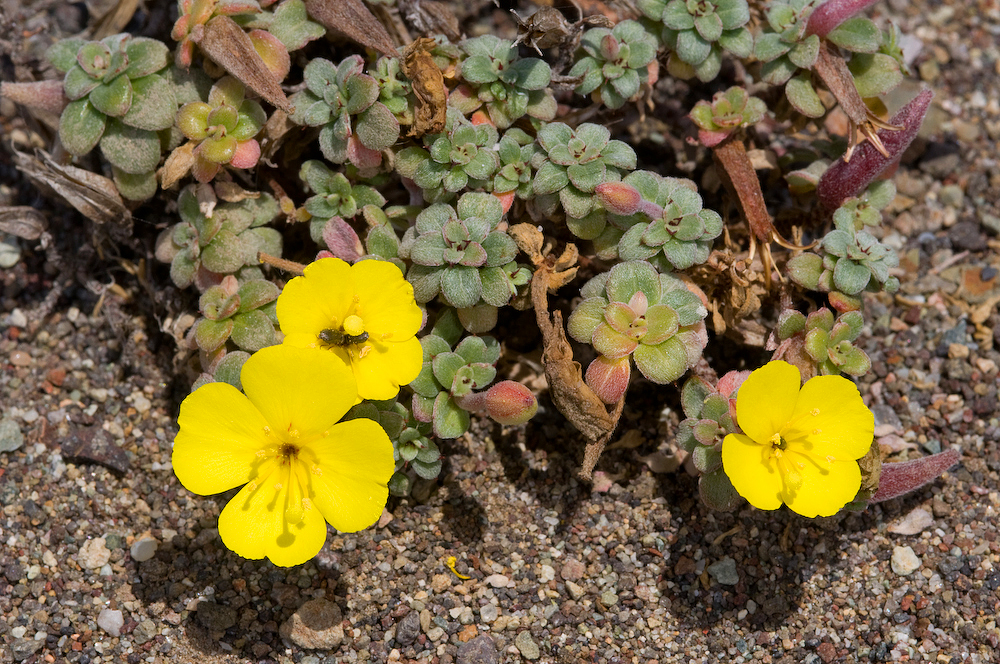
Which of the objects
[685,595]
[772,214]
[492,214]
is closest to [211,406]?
[492,214]

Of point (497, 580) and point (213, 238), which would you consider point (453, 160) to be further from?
point (497, 580)

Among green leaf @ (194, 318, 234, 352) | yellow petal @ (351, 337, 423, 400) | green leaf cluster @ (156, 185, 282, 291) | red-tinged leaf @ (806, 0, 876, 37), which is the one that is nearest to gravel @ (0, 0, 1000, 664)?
green leaf cluster @ (156, 185, 282, 291)

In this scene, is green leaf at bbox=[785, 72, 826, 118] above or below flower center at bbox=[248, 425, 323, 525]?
above

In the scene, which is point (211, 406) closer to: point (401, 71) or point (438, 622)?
point (438, 622)

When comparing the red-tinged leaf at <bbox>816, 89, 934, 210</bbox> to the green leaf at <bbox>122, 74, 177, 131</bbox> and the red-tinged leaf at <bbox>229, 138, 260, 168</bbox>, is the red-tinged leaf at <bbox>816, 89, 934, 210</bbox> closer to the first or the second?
the red-tinged leaf at <bbox>229, 138, 260, 168</bbox>

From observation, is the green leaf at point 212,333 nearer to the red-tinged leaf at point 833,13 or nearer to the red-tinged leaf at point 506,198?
the red-tinged leaf at point 506,198

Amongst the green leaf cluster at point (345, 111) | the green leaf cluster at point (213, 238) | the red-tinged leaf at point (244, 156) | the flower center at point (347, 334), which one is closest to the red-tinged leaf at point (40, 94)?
the green leaf cluster at point (213, 238)
